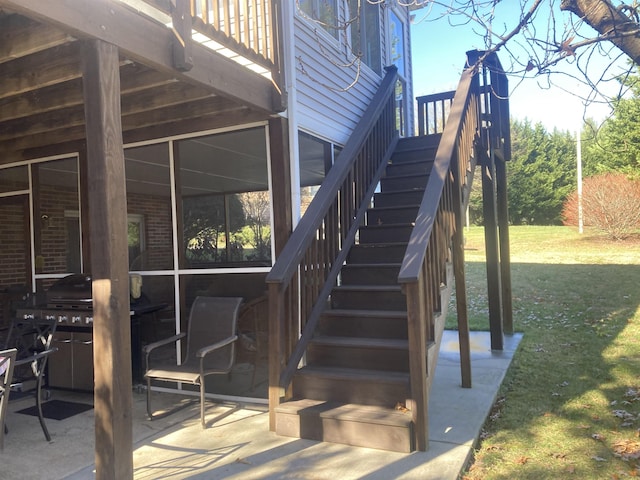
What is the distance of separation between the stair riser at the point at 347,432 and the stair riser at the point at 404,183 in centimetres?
296

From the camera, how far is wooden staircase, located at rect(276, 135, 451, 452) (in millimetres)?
3209

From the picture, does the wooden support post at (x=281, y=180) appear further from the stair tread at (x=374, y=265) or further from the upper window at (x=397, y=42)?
the upper window at (x=397, y=42)

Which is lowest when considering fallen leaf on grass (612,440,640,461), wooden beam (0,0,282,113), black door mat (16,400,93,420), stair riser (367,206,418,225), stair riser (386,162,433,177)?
fallen leaf on grass (612,440,640,461)

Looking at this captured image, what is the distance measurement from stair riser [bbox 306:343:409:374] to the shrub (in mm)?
13860

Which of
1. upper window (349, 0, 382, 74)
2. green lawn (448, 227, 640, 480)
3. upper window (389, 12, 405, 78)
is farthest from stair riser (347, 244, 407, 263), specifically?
upper window (389, 12, 405, 78)

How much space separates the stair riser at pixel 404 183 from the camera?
215 inches

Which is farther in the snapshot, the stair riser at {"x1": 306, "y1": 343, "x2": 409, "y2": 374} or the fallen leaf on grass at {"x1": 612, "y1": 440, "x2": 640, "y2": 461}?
the stair riser at {"x1": 306, "y1": 343, "x2": 409, "y2": 374}

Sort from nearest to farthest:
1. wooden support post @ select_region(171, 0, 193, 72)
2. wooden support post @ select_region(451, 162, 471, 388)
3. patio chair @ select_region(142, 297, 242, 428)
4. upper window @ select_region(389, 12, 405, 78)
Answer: wooden support post @ select_region(171, 0, 193, 72) → patio chair @ select_region(142, 297, 242, 428) → wooden support post @ select_region(451, 162, 471, 388) → upper window @ select_region(389, 12, 405, 78)

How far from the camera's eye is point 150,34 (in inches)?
110

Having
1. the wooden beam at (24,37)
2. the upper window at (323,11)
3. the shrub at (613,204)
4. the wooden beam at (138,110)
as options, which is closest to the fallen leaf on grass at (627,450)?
the wooden beam at (138,110)

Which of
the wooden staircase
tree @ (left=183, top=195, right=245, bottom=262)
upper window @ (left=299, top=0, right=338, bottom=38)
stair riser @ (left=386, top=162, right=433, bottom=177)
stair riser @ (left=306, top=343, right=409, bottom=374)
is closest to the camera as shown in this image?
the wooden staircase

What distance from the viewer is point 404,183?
18.0ft

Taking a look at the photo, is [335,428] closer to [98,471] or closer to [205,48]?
[98,471]

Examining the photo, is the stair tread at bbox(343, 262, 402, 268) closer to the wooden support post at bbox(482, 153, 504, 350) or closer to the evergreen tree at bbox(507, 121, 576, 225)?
the wooden support post at bbox(482, 153, 504, 350)
